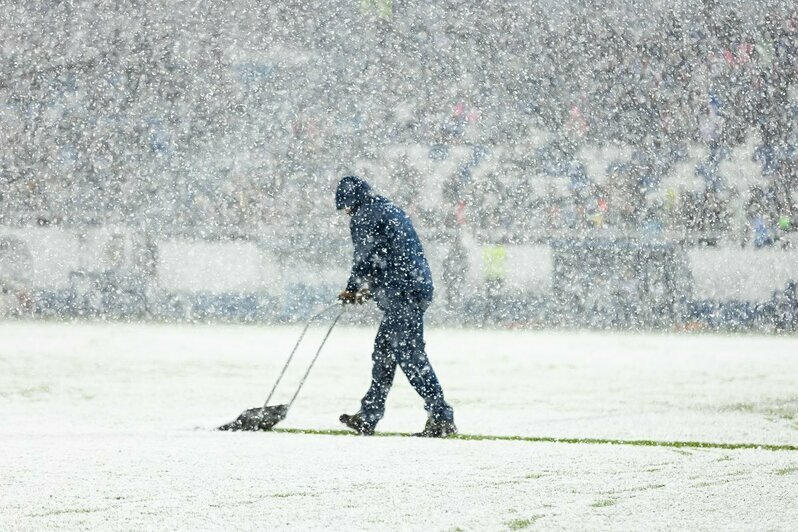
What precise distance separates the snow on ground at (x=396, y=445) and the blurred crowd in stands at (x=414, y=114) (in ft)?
16.2

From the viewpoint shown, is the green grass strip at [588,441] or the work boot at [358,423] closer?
the green grass strip at [588,441]

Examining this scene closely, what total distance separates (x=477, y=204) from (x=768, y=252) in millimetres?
3498

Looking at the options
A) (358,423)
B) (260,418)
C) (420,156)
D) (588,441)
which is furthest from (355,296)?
(420,156)

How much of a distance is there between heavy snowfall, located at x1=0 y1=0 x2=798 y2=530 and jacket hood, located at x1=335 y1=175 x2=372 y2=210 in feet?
3.37

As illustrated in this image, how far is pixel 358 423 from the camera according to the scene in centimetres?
589

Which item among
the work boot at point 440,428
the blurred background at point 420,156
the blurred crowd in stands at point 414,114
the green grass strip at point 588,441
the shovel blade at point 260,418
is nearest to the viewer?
the green grass strip at point 588,441

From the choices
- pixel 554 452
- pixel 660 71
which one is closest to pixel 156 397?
pixel 554 452

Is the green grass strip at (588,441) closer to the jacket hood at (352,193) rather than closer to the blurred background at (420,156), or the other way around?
the jacket hood at (352,193)

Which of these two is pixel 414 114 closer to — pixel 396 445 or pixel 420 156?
pixel 420 156

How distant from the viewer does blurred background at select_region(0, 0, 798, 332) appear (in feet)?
49.9

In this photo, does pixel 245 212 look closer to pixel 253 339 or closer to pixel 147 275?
pixel 147 275

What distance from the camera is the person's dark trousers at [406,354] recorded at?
568 cm

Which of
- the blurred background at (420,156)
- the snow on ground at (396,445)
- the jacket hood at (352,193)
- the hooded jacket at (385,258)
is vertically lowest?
the snow on ground at (396,445)

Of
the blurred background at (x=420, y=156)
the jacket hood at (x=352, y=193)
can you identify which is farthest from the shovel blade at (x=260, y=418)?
the blurred background at (x=420, y=156)
